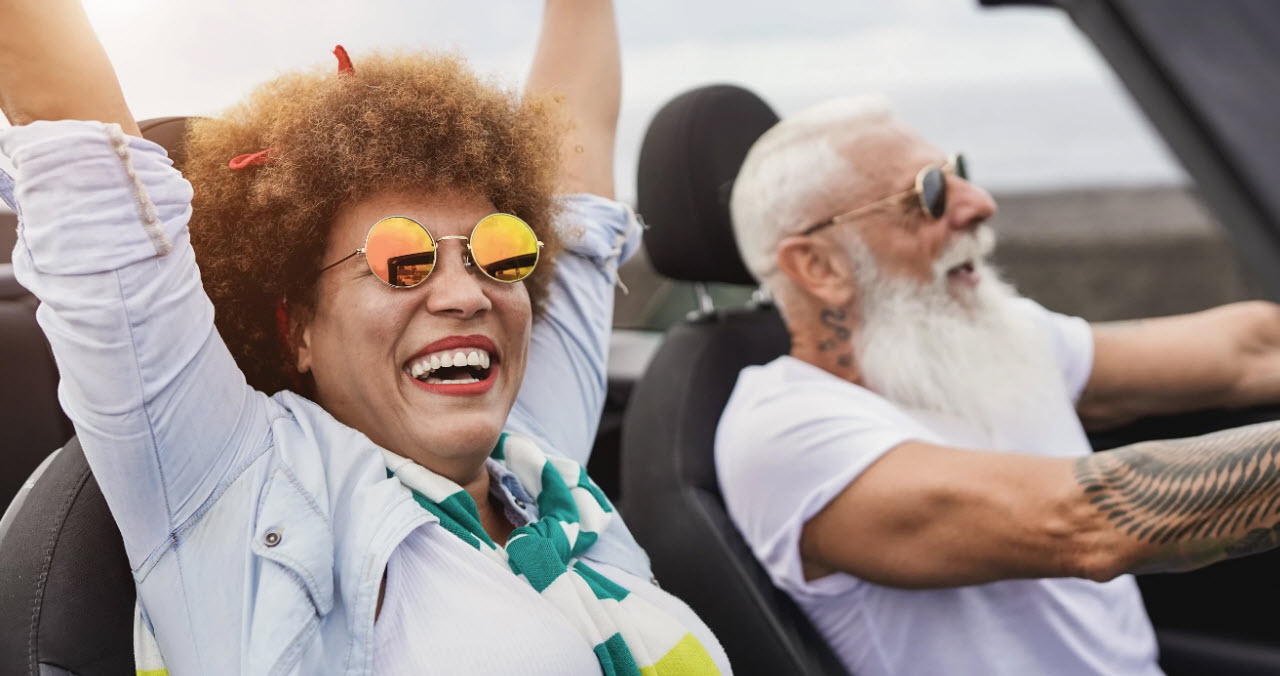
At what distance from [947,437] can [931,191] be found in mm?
492

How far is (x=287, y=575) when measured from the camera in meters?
1.17

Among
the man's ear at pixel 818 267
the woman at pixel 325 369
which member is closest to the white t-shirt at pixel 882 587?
the man's ear at pixel 818 267

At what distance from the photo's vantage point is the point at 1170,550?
156 centimetres

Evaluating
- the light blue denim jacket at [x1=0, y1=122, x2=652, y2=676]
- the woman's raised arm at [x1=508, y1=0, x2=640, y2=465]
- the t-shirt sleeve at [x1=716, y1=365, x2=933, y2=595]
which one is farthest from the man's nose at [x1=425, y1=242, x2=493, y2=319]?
the t-shirt sleeve at [x1=716, y1=365, x2=933, y2=595]

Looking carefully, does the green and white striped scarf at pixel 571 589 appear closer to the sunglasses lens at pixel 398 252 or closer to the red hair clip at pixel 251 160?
the sunglasses lens at pixel 398 252

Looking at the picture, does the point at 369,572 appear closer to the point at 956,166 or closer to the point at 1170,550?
the point at 1170,550

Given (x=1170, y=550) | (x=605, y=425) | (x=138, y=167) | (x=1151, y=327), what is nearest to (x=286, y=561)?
(x=138, y=167)

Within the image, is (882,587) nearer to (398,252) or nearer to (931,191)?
(931,191)

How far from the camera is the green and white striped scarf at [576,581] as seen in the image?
1.32 metres

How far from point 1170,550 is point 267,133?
1.37 metres

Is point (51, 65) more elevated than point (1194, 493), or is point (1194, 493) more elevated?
point (51, 65)

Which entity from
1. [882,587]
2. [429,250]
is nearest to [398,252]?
[429,250]

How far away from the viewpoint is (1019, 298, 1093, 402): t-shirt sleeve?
2.42 meters

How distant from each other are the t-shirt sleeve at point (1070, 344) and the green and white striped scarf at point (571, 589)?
4.40 feet
